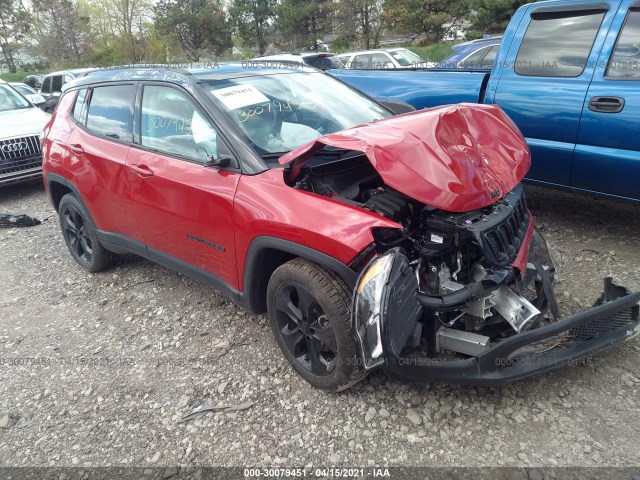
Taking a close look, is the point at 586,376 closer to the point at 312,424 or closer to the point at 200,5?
the point at 312,424

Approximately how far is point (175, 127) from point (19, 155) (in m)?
5.05

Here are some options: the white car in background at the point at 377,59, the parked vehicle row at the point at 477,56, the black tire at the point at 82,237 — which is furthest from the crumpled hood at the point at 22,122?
the white car in background at the point at 377,59

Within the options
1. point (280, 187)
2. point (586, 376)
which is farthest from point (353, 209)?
point (586, 376)

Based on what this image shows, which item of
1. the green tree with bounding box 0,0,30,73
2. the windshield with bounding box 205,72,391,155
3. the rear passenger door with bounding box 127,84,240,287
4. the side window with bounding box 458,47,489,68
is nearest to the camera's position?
the rear passenger door with bounding box 127,84,240,287

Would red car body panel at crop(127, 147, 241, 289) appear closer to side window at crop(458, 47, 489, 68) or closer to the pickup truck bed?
the pickup truck bed

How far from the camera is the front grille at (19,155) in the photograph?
6.68 m

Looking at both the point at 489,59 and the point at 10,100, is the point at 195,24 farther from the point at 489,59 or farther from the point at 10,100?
the point at 489,59

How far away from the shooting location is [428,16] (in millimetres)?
24234

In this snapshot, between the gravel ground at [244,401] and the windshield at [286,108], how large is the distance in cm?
133

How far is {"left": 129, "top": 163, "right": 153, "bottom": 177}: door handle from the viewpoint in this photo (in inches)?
125

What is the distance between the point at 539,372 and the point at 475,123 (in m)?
1.42

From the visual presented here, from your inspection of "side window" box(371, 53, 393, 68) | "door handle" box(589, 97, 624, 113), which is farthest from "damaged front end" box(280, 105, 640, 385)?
"side window" box(371, 53, 393, 68)

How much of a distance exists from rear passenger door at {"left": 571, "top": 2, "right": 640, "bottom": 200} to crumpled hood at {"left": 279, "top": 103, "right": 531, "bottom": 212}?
50.4 inches

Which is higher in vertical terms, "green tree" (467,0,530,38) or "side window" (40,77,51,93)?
"green tree" (467,0,530,38)
